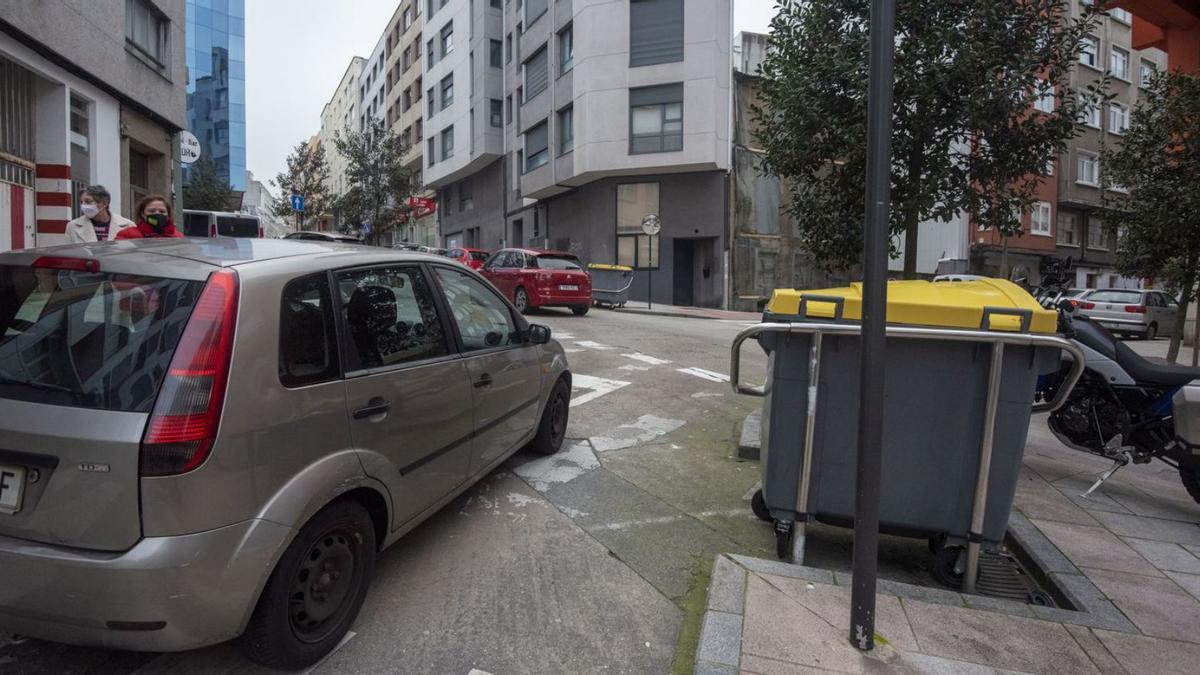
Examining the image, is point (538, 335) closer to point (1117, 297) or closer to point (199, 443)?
point (199, 443)

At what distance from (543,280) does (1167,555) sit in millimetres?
12398

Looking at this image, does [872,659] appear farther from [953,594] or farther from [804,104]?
[804,104]

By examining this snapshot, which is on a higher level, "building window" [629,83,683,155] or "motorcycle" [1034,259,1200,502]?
"building window" [629,83,683,155]

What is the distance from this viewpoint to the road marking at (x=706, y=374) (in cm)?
834

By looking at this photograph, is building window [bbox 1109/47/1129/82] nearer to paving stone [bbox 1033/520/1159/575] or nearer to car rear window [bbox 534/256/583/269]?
car rear window [bbox 534/256/583/269]

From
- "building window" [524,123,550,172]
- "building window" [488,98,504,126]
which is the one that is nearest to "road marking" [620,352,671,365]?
"building window" [524,123,550,172]

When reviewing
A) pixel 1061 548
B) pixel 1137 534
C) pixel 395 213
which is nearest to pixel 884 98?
pixel 1061 548

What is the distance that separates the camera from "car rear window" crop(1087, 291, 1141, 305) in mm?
19172

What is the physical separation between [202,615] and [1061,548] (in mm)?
3951

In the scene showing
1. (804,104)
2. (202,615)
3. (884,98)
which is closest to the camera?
(202,615)

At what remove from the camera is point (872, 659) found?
Result: 2.39m

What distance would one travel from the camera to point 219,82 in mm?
48000

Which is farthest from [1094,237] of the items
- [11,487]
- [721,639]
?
[11,487]

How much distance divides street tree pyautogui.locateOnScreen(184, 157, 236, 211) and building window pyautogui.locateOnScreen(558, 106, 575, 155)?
981 inches
